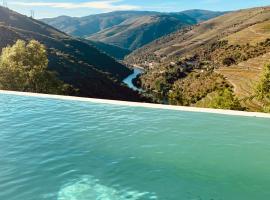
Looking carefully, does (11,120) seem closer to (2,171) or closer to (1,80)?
(2,171)

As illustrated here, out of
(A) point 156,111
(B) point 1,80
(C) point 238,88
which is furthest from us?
(C) point 238,88

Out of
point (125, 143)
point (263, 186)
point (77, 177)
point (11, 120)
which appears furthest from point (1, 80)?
point (263, 186)

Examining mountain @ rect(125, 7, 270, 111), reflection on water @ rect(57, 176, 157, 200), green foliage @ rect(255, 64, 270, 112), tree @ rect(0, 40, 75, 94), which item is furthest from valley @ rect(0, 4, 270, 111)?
reflection on water @ rect(57, 176, 157, 200)

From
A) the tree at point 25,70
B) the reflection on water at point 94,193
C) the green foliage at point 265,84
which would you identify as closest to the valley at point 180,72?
the green foliage at point 265,84

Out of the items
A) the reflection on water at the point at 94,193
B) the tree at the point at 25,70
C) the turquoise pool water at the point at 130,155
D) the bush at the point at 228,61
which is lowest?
the reflection on water at the point at 94,193

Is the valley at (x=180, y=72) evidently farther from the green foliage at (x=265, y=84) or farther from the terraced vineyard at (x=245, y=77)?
the green foliage at (x=265, y=84)

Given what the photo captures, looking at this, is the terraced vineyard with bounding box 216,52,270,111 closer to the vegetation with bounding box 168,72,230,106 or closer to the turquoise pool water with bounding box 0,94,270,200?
the vegetation with bounding box 168,72,230,106

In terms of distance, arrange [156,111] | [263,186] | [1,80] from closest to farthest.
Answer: [263,186], [156,111], [1,80]
